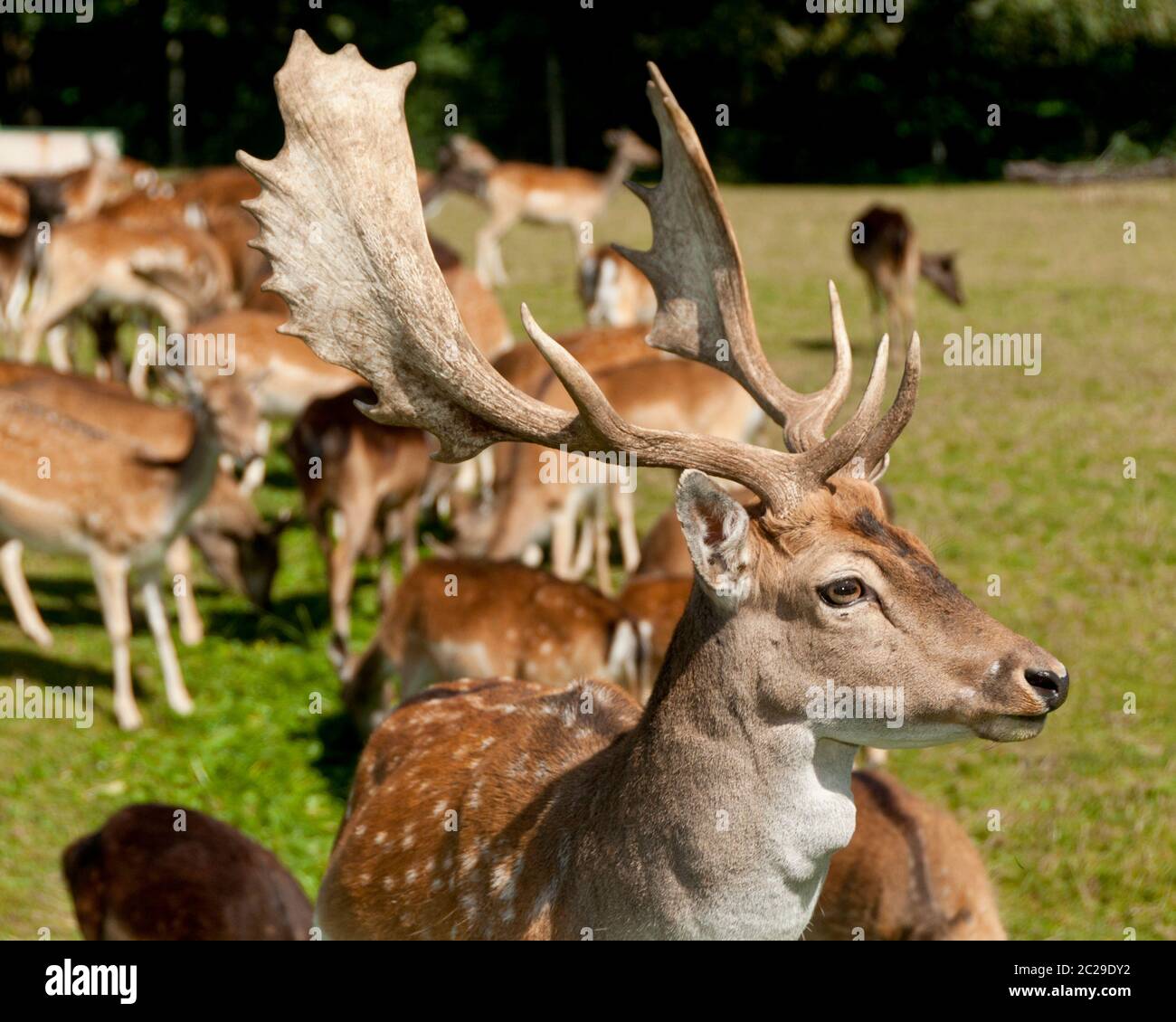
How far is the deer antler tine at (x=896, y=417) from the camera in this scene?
2.98 meters

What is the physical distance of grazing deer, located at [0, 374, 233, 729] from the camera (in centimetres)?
682

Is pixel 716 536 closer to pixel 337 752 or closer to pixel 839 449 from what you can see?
pixel 839 449

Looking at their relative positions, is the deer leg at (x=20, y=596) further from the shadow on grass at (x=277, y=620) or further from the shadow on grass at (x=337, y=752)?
the shadow on grass at (x=337, y=752)

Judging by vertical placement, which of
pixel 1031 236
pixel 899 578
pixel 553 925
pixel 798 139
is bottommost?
pixel 553 925

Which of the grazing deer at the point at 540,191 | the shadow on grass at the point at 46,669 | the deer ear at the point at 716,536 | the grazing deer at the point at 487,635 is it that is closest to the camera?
the deer ear at the point at 716,536

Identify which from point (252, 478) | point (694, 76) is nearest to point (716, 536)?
point (252, 478)

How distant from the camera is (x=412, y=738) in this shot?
3.88 meters

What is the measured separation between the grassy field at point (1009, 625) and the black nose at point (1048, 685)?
735mm

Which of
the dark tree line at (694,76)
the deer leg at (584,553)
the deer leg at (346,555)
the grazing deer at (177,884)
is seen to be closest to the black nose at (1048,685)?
the grazing deer at (177,884)

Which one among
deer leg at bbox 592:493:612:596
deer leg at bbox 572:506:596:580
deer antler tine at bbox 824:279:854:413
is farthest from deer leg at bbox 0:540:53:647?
deer antler tine at bbox 824:279:854:413

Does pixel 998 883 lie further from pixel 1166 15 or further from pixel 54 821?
pixel 1166 15

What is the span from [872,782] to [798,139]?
35.2 meters

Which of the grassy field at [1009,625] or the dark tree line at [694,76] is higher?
the dark tree line at [694,76]
